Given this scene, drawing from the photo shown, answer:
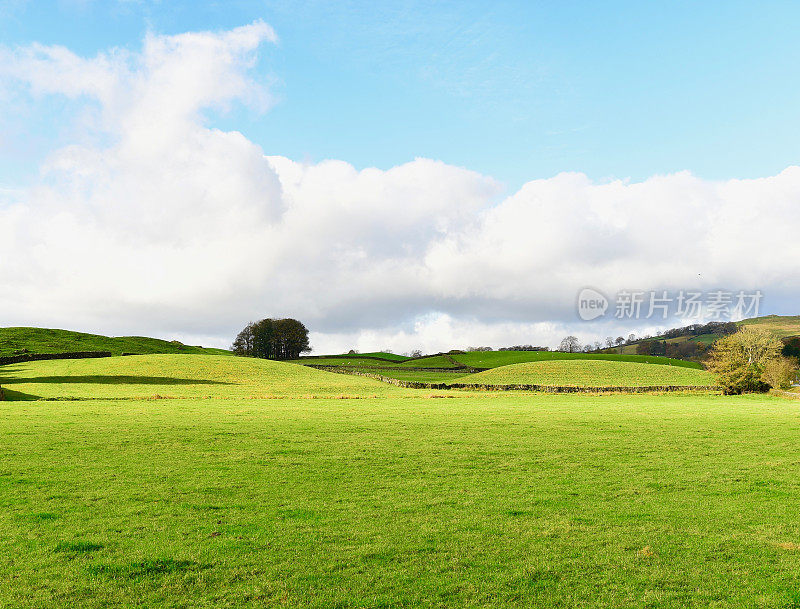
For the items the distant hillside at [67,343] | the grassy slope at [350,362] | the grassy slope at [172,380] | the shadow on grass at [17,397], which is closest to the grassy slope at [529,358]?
the grassy slope at [350,362]

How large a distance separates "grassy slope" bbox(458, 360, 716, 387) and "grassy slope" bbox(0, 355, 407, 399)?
36107 mm

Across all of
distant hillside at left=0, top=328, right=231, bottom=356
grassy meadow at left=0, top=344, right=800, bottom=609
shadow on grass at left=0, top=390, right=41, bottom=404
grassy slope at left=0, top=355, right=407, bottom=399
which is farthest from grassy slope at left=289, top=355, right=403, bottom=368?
grassy meadow at left=0, top=344, right=800, bottom=609

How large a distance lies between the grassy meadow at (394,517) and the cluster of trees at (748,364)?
49.1 meters

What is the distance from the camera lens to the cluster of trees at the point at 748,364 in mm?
71562

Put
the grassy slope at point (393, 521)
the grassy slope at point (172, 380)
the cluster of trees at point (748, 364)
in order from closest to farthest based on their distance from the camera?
the grassy slope at point (393, 521)
the grassy slope at point (172, 380)
the cluster of trees at point (748, 364)

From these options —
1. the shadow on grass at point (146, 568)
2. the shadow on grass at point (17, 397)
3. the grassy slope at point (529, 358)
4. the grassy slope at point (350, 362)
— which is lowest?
the shadow on grass at point (17, 397)

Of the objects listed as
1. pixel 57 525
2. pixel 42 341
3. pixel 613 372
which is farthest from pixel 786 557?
pixel 42 341

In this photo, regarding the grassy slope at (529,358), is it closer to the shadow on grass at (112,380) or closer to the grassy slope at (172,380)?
the grassy slope at (172,380)

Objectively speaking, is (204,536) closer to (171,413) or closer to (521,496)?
(521,496)

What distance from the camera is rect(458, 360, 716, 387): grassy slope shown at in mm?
104394

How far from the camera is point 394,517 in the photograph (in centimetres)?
1342

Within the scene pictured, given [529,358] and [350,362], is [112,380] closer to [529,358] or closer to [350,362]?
[350,362]

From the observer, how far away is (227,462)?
65.1 ft

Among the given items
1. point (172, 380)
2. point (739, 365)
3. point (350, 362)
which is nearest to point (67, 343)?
point (350, 362)
